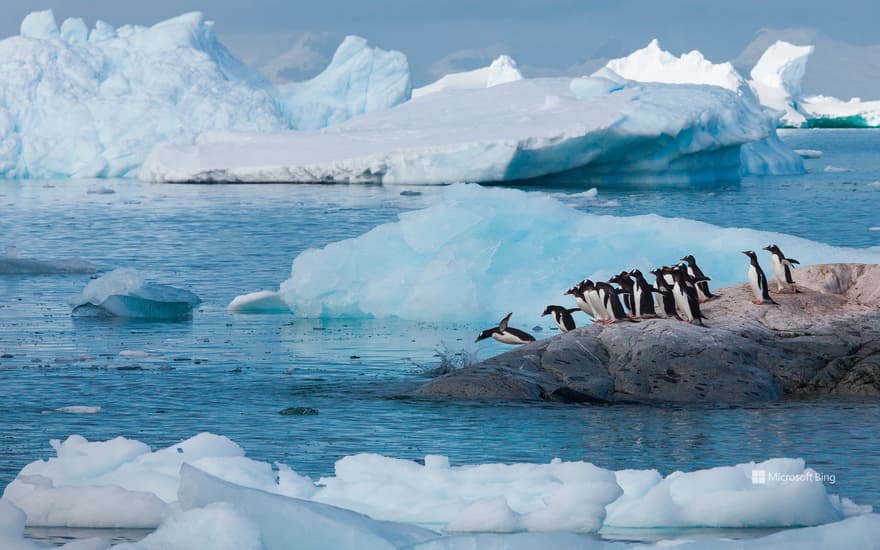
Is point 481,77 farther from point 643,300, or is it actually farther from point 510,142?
point 643,300

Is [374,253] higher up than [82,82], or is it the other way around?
[82,82]

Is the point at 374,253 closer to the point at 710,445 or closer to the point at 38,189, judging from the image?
the point at 710,445

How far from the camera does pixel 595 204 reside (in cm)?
3488

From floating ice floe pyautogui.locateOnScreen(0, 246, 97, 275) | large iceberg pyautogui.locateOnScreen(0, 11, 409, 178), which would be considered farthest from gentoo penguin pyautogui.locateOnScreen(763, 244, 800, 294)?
large iceberg pyautogui.locateOnScreen(0, 11, 409, 178)

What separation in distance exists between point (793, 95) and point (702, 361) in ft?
403

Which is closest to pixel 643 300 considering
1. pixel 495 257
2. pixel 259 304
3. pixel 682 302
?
pixel 682 302

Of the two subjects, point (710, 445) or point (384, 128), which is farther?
point (384, 128)

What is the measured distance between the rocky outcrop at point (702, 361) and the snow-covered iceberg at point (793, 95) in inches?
4443

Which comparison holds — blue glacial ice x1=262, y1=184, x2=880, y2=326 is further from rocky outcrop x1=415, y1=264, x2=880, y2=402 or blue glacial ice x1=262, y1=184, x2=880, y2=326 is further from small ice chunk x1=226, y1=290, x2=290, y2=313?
rocky outcrop x1=415, y1=264, x2=880, y2=402

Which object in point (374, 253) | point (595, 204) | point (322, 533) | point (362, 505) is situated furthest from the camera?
point (595, 204)

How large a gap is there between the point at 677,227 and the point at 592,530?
12.0 m

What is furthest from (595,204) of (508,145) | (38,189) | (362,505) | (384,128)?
(362,505)

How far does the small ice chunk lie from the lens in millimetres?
18578

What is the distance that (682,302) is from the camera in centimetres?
1266
